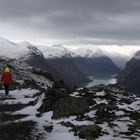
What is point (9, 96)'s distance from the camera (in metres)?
44.9

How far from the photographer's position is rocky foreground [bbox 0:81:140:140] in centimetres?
2773

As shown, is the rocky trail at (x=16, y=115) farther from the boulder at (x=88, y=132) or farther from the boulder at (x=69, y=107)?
the boulder at (x=88, y=132)

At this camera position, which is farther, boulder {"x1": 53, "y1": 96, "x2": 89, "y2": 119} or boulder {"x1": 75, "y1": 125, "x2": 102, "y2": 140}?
boulder {"x1": 53, "y1": 96, "x2": 89, "y2": 119}

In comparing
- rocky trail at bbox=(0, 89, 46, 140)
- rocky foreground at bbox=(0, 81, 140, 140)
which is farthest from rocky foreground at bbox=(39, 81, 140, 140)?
rocky trail at bbox=(0, 89, 46, 140)

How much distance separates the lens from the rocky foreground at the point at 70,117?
27734mm

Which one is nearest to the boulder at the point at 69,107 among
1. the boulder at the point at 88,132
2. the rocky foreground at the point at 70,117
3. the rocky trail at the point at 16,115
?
the rocky foreground at the point at 70,117

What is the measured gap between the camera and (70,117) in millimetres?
32438

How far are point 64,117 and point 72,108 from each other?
1.58 meters

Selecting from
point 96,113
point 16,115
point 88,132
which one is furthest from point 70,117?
point 88,132

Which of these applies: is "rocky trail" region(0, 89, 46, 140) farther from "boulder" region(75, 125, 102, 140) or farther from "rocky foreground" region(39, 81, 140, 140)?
"boulder" region(75, 125, 102, 140)

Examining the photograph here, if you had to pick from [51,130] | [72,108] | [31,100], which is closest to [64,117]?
[72,108]

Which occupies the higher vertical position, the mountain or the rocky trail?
the mountain

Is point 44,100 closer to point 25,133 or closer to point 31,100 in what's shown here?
point 31,100

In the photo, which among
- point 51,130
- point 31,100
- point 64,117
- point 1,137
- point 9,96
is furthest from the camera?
point 9,96
